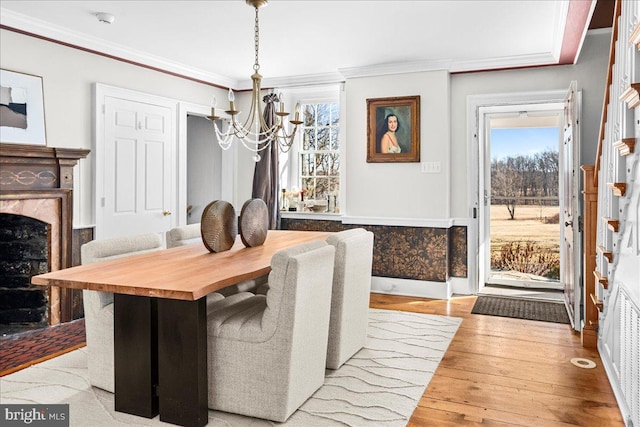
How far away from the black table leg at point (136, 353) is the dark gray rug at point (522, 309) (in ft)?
10.3

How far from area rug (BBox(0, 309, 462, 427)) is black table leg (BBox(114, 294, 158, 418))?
8cm

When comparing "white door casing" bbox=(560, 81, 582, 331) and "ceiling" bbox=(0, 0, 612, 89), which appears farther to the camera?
"white door casing" bbox=(560, 81, 582, 331)

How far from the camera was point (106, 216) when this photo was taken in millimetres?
4578

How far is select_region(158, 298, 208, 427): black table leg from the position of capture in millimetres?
2328

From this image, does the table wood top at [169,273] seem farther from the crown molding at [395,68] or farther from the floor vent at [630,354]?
the crown molding at [395,68]

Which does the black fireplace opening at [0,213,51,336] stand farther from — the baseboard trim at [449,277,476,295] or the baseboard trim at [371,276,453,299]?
the baseboard trim at [449,277,476,295]

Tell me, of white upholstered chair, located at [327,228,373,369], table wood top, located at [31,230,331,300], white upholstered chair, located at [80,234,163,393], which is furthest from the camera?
white upholstered chair, located at [327,228,373,369]

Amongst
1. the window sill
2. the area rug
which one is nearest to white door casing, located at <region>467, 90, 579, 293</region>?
the window sill

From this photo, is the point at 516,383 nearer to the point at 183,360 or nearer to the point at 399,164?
the point at 183,360

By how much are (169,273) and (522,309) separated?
358cm

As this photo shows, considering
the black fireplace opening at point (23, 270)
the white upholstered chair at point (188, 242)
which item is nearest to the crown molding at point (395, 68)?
the white upholstered chair at point (188, 242)

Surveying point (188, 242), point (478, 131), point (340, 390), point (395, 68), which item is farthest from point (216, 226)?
point (478, 131)

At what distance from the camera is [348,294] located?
3129 mm

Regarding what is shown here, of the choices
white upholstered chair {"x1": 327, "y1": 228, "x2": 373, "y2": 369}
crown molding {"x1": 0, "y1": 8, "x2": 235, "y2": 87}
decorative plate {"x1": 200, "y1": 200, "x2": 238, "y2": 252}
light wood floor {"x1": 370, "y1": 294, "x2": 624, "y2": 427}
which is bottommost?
light wood floor {"x1": 370, "y1": 294, "x2": 624, "y2": 427}
